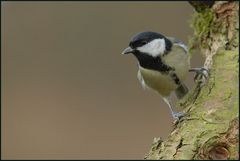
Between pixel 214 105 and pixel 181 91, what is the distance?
621 mm

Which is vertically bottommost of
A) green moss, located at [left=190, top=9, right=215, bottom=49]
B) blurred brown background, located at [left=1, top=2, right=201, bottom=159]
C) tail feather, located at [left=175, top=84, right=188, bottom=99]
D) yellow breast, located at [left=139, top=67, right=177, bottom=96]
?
blurred brown background, located at [left=1, top=2, right=201, bottom=159]

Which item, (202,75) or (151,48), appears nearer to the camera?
(202,75)

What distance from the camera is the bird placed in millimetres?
2752

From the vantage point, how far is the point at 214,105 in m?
2.25

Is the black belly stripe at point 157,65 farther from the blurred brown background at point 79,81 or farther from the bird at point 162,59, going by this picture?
the blurred brown background at point 79,81

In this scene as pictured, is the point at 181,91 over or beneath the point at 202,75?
beneath

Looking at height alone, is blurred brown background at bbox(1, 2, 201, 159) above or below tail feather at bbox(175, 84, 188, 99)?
below

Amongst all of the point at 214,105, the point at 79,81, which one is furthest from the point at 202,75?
the point at 79,81

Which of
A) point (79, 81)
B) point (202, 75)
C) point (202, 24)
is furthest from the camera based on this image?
point (79, 81)

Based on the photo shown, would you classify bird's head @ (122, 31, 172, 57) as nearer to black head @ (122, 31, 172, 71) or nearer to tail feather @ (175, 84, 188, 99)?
black head @ (122, 31, 172, 71)

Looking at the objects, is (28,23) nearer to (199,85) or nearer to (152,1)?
(152,1)

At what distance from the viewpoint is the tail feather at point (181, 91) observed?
285 centimetres

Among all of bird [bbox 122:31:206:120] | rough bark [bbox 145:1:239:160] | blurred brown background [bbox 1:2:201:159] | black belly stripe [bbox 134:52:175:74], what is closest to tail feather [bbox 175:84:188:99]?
bird [bbox 122:31:206:120]

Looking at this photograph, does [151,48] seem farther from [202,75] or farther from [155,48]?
[202,75]
